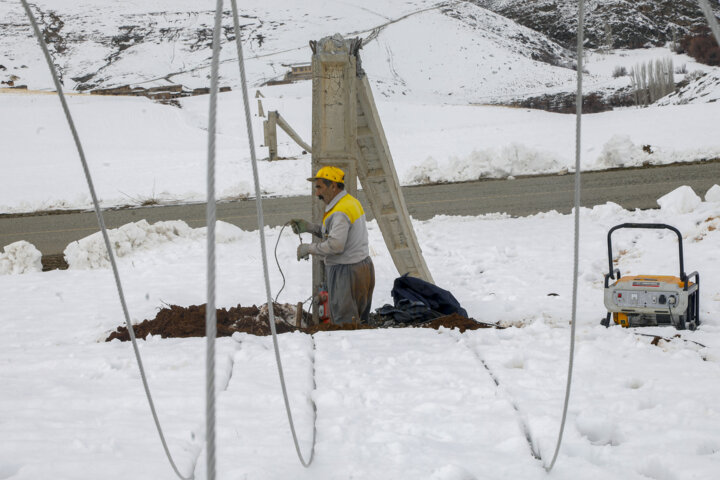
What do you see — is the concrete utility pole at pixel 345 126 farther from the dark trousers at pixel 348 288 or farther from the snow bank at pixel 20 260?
the snow bank at pixel 20 260

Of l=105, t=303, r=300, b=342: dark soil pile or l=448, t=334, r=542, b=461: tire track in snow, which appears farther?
l=105, t=303, r=300, b=342: dark soil pile

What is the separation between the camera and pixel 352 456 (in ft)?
10.6

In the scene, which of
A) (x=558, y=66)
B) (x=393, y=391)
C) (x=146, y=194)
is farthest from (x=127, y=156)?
(x=558, y=66)

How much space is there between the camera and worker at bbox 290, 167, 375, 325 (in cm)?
573

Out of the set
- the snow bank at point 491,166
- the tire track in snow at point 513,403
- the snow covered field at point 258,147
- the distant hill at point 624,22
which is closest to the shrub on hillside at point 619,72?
the distant hill at point 624,22

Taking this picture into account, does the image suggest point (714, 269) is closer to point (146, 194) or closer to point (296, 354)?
point (296, 354)

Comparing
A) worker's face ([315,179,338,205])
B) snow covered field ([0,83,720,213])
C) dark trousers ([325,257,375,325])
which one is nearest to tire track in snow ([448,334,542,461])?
dark trousers ([325,257,375,325])

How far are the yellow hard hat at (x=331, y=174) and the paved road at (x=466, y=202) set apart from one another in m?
6.54

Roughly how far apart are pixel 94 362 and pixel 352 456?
88.2 inches

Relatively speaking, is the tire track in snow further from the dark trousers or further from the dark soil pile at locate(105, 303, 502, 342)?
the dark trousers

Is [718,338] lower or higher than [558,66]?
lower

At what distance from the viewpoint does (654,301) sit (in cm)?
508

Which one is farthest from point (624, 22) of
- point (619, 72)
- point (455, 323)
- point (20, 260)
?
point (455, 323)

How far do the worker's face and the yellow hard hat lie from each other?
0.14 ft
